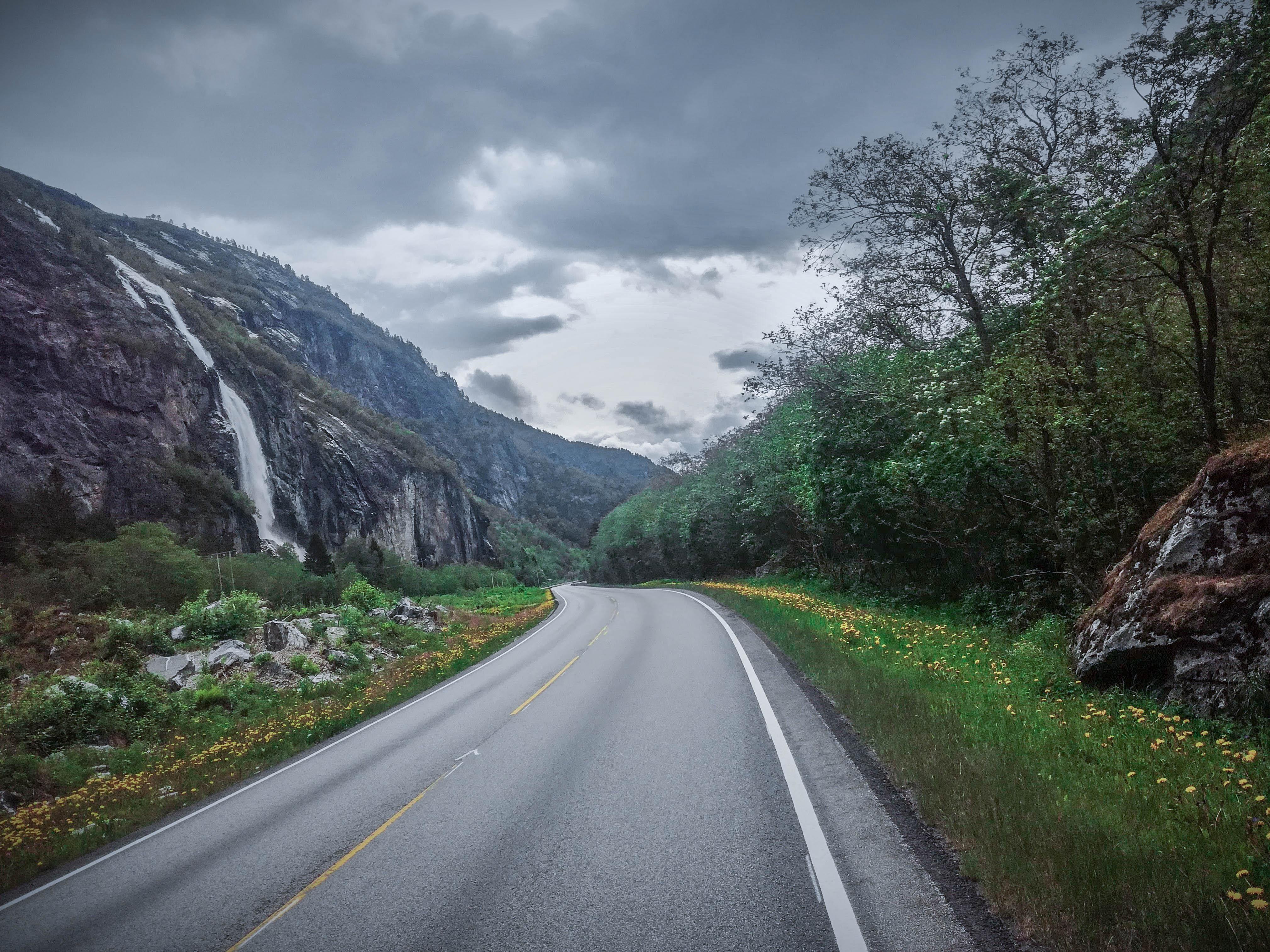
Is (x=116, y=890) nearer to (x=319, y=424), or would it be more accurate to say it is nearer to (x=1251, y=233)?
(x=1251, y=233)

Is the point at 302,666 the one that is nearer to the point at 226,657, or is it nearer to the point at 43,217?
the point at 226,657

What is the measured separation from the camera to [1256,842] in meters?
3.24

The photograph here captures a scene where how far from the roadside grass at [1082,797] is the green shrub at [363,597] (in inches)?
1039

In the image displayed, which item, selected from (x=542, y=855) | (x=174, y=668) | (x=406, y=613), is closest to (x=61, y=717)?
(x=174, y=668)

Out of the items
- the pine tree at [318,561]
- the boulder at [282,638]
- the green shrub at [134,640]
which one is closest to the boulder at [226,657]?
the boulder at [282,638]

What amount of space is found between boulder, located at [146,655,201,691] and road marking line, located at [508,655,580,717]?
9.07 meters

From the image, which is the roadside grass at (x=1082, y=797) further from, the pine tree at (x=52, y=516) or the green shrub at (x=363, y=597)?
the pine tree at (x=52, y=516)

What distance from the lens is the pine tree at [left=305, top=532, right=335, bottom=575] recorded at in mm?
43500

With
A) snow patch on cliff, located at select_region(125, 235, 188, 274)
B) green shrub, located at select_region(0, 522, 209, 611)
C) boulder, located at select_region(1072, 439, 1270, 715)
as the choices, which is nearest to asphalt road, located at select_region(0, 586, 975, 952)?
boulder, located at select_region(1072, 439, 1270, 715)

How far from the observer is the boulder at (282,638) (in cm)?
1870

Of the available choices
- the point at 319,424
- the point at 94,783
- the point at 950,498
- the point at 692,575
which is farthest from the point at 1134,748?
the point at 319,424

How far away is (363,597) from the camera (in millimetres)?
30344

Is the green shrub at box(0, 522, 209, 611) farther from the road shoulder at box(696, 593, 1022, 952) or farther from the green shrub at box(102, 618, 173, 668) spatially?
the road shoulder at box(696, 593, 1022, 952)

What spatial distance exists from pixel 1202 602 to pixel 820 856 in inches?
166
